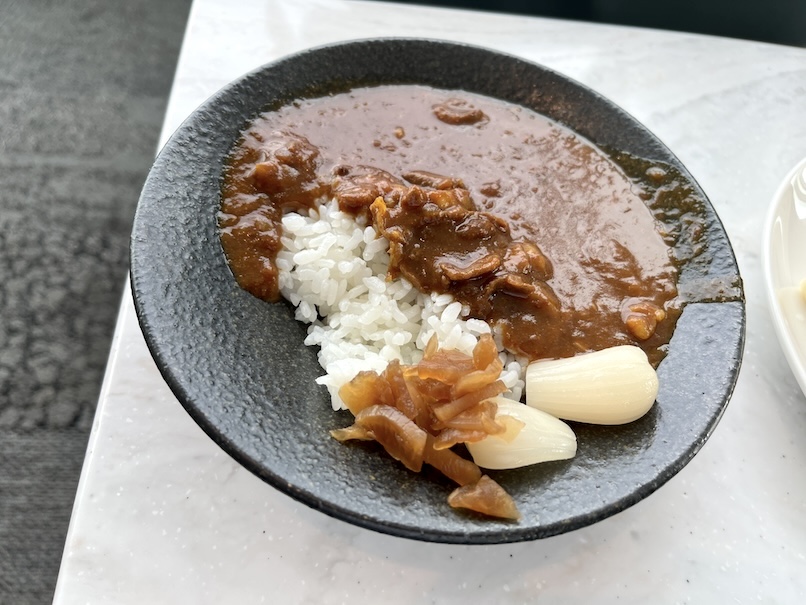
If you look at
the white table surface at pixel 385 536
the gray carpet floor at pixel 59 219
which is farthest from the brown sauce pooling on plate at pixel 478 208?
the gray carpet floor at pixel 59 219

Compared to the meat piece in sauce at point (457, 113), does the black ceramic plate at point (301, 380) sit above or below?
below

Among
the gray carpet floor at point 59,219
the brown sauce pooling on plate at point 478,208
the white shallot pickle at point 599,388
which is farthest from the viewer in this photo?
the gray carpet floor at point 59,219

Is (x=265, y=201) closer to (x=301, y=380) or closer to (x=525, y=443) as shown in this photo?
(x=301, y=380)

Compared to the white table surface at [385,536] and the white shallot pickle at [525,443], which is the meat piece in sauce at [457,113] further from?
the white table surface at [385,536]

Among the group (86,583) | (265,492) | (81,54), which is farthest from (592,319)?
(81,54)

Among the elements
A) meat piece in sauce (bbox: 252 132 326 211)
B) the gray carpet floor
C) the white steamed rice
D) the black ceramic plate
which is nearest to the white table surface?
the black ceramic plate

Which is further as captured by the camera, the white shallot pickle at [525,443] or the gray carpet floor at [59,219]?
the gray carpet floor at [59,219]
